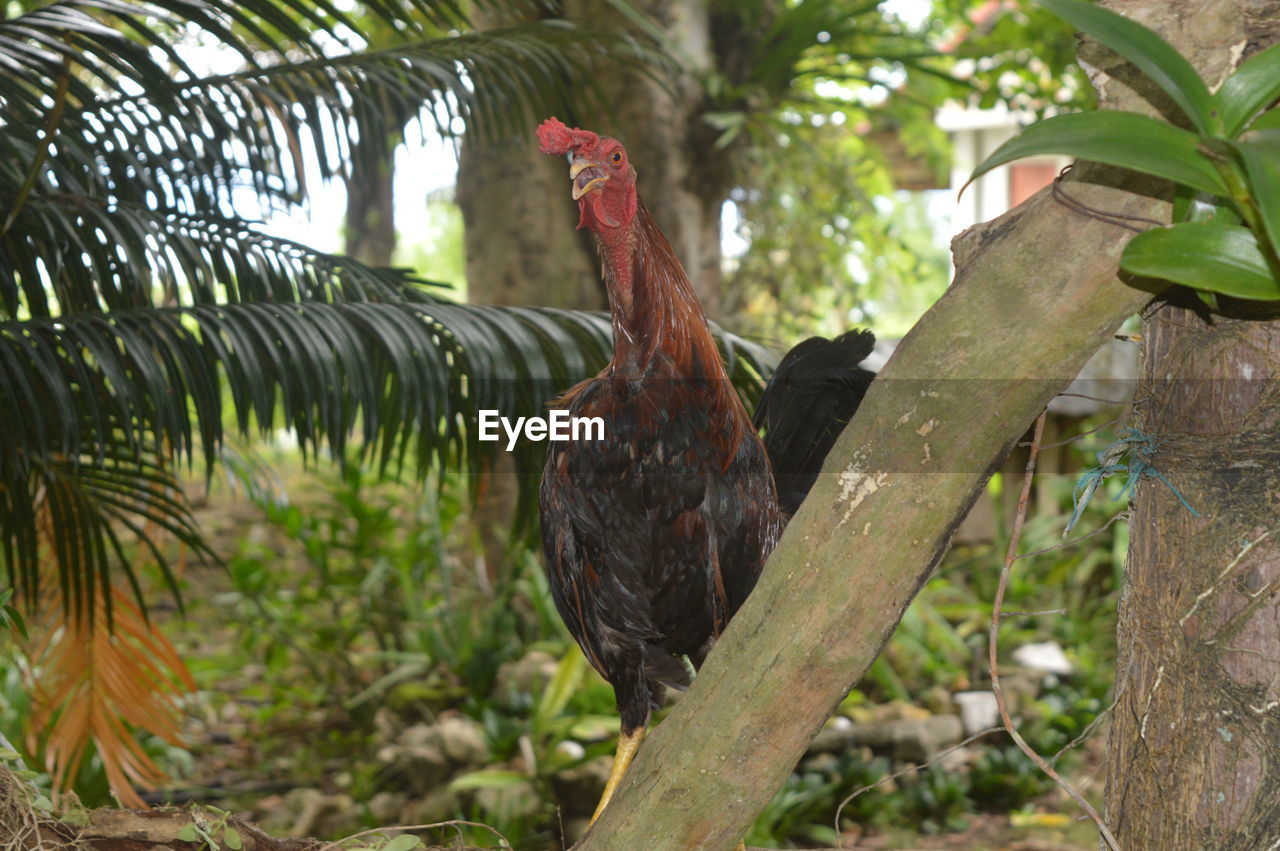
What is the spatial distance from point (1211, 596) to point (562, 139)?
0.94 meters

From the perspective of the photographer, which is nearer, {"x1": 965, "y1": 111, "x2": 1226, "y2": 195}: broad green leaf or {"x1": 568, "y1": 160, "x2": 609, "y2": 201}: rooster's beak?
{"x1": 965, "y1": 111, "x2": 1226, "y2": 195}: broad green leaf

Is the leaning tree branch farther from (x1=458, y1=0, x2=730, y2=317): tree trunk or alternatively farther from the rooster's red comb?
(x1=458, y1=0, x2=730, y2=317): tree trunk

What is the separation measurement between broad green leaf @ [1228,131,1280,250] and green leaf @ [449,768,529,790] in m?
2.57

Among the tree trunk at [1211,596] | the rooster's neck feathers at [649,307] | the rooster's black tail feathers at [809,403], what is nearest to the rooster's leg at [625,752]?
the rooster's black tail feathers at [809,403]

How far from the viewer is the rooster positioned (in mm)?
1253

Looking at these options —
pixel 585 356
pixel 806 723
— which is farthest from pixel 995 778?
pixel 806 723

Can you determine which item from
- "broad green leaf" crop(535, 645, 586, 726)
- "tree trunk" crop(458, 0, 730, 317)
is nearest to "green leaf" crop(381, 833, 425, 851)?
"broad green leaf" crop(535, 645, 586, 726)

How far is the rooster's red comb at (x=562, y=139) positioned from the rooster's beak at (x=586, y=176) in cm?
2

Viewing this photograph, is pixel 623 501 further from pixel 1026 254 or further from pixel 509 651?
pixel 509 651

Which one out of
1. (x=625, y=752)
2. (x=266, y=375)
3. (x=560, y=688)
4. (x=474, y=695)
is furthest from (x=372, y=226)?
(x=625, y=752)

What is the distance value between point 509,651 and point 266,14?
2547 mm

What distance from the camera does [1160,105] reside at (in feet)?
3.38

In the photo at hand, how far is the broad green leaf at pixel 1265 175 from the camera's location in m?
0.80

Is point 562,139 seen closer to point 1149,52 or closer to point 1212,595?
point 1149,52
